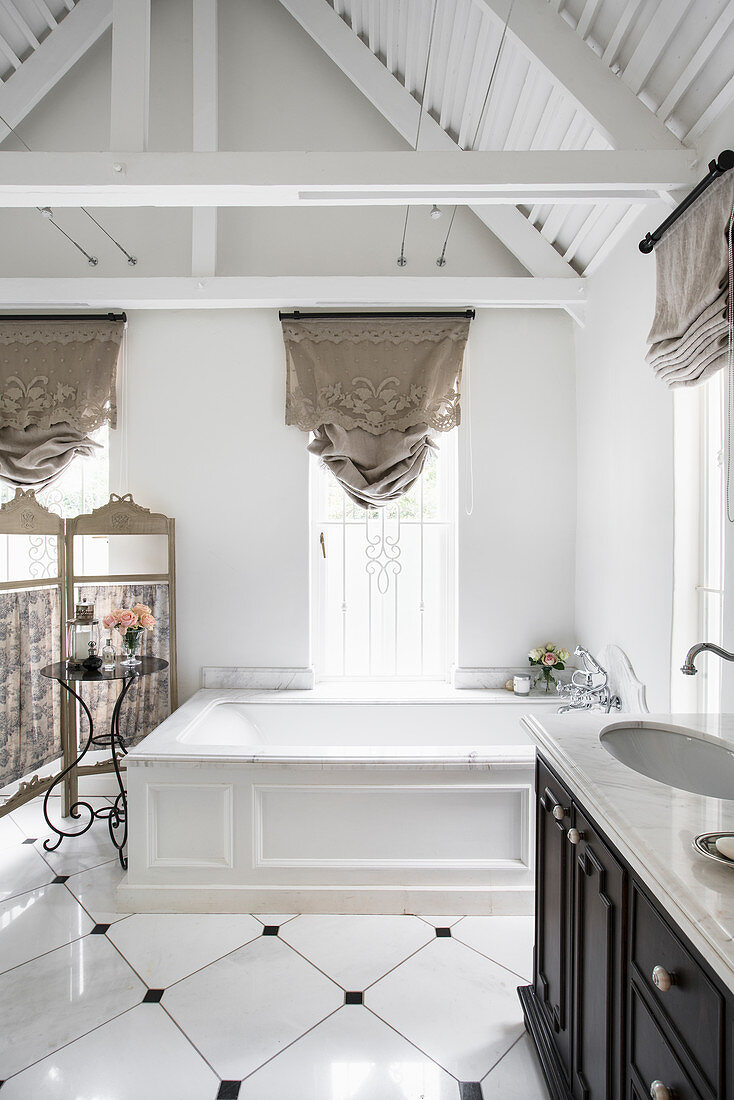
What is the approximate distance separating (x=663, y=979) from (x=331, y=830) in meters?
1.60

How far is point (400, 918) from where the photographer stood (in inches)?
89.9

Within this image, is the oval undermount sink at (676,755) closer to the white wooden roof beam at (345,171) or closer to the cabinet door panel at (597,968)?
the cabinet door panel at (597,968)

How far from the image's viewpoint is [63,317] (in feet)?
11.0

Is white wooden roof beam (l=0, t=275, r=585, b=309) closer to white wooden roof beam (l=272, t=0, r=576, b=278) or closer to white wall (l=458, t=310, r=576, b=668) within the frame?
white wooden roof beam (l=272, t=0, r=576, b=278)

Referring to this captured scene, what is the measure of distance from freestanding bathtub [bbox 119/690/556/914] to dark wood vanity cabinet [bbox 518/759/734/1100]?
0.57m

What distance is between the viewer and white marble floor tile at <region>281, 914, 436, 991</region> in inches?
78.8

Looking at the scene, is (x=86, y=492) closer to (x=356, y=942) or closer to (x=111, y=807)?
(x=111, y=807)

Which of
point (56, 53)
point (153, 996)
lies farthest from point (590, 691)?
point (56, 53)

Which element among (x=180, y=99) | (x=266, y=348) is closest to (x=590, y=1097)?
(x=266, y=348)

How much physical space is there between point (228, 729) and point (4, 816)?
119 cm

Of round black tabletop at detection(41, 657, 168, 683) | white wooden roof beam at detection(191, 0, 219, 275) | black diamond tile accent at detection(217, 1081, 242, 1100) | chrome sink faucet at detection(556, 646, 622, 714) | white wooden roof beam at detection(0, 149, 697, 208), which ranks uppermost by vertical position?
white wooden roof beam at detection(191, 0, 219, 275)

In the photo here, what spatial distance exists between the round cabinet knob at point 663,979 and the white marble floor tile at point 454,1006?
3.39 ft

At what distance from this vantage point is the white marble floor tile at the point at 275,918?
7.43ft

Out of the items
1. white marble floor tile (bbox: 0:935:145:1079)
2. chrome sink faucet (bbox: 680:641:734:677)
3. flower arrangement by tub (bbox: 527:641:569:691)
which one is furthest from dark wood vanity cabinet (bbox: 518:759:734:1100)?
flower arrangement by tub (bbox: 527:641:569:691)
